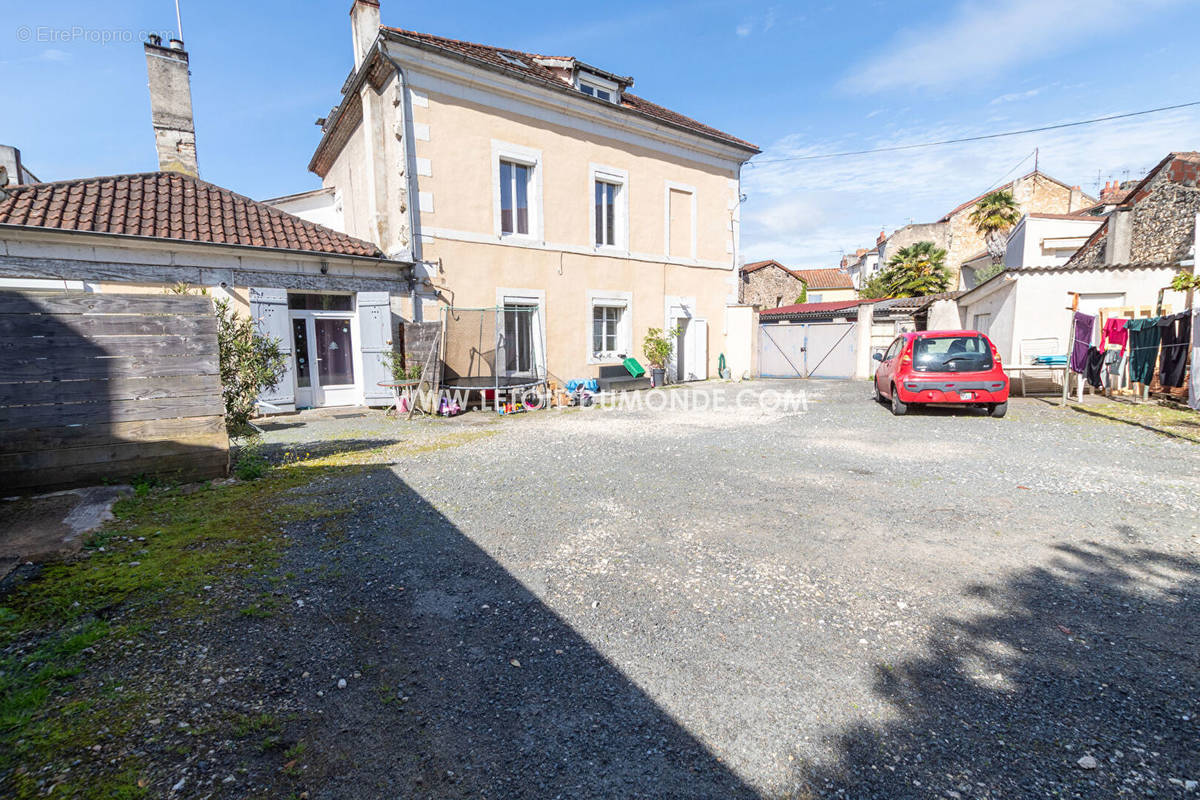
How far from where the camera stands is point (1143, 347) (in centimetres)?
1065

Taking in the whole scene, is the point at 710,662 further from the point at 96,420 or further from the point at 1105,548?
the point at 96,420

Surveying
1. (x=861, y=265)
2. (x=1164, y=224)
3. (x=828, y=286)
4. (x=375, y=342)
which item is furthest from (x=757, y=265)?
(x=375, y=342)

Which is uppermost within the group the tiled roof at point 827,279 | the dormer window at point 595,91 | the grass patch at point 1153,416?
the dormer window at point 595,91

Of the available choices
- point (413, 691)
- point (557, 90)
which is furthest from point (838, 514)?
point (557, 90)

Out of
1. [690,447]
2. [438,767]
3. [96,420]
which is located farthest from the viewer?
[690,447]

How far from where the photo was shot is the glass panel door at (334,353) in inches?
437

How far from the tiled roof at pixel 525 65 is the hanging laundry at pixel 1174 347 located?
1103 centimetres

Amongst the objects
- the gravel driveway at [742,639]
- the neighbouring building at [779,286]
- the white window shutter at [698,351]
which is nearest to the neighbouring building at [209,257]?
the gravel driveway at [742,639]

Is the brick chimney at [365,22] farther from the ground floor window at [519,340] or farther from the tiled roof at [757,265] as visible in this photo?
the tiled roof at [757,265]

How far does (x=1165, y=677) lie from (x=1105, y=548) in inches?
67.9

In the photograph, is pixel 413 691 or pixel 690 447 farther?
pixel 690 447

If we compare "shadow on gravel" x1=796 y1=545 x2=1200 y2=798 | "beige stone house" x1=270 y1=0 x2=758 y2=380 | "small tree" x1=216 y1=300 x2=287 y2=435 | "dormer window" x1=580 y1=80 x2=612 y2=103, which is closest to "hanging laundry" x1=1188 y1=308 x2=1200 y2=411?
"shadow on gravel" x1=796 y1=545 x2=1200 y2=798

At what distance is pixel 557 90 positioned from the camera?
1266 cm

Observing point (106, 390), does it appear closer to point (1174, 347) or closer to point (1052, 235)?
point (1174, 347)
